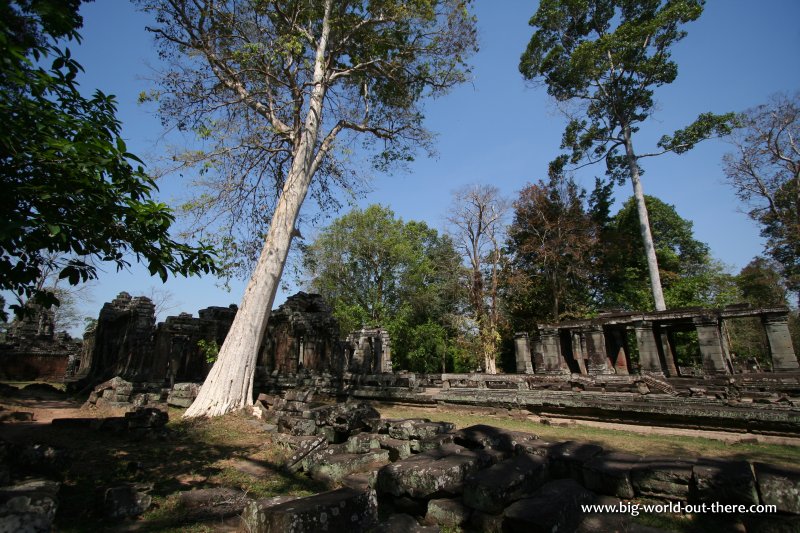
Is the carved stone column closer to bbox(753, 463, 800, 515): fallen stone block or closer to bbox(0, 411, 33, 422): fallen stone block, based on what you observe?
bbox(753, 463, 800, 515): fallen stone block

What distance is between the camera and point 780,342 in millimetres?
14336

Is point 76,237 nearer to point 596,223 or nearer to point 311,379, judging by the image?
point 311,379

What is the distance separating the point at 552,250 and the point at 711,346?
38.1 ft

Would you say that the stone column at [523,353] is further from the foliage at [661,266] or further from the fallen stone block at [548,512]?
the fallen stone block at [548,512]

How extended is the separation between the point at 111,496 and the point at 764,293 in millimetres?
41154

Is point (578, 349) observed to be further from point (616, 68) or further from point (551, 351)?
point (616, 68)

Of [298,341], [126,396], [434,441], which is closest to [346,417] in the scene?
[434,441]

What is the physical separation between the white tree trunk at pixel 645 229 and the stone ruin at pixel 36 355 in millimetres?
31490

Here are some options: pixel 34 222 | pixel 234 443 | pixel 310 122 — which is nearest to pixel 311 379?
pixel 234 443

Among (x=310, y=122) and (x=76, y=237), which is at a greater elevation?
(x=310, y=122)

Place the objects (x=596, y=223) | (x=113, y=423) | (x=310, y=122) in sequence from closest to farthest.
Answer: (x=113, y=423) < (x=310, y=122) < (x=596, y=223)

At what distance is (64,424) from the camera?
616 centimetres

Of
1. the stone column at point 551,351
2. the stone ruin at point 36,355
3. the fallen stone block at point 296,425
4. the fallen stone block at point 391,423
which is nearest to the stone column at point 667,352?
the stone column at point 551,351

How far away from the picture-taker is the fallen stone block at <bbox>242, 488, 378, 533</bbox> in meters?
2.30
